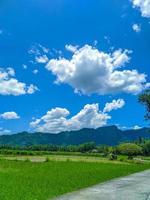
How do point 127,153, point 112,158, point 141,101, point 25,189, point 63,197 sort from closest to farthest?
point 63,197, point 25,189, point 141,101, point 112,158, point 127,153

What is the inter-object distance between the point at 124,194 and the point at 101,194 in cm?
105

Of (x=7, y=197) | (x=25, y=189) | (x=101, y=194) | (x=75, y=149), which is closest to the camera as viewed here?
(x=7, y=197)

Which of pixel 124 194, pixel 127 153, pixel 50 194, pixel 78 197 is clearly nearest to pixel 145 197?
pixel 124 194

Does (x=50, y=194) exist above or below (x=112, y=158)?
below

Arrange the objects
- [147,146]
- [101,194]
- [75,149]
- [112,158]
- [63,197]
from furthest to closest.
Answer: [75,149] → [147,146] → [112,158] → [101,194] → [63,197]

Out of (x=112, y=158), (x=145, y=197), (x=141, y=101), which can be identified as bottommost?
(x=145, y=197)

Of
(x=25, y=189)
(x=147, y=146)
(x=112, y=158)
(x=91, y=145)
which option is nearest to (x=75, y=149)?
(x=91, y=145)

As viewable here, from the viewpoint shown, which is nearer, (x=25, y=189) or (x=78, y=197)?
(x=78, y=197)

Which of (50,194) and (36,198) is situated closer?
(36,198)

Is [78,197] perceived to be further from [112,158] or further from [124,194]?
[112,158]

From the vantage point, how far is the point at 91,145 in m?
168

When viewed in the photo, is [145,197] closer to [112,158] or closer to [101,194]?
[101,194]

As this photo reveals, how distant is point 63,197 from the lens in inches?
680

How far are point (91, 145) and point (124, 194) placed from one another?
491 feet
